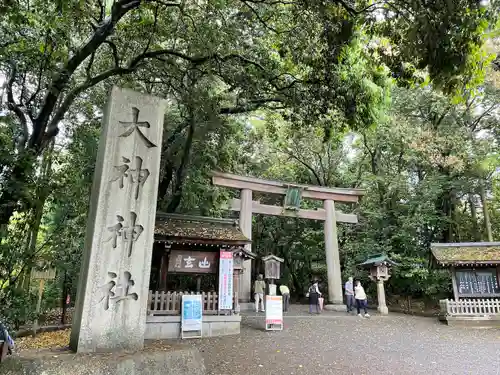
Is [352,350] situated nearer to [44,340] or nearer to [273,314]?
[273,314]

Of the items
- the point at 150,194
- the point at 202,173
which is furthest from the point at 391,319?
the point at 150,194

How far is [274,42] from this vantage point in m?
8.15

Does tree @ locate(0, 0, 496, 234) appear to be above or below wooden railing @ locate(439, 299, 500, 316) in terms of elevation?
above

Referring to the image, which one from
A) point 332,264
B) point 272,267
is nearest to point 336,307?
point 332,264

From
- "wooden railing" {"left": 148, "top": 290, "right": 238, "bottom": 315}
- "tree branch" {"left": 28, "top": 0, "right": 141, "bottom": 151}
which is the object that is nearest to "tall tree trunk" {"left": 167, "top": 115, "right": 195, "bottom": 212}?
"wooden railing" {"left": 148, "top": 290, "right": 238, "bottom": 315}

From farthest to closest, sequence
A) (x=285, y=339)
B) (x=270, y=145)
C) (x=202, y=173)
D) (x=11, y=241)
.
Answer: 1. (x=270, y=145)
2. (x=202, y=173)
3. (x=285, y=339)
4. (x=11, y=241)

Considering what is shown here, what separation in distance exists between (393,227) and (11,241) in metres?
17.2

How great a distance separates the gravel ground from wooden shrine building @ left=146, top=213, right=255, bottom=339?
0.71 m

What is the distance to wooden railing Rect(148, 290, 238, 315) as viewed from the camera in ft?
30.1

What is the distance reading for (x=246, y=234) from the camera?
584 inches

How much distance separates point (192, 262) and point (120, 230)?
19.8 ft

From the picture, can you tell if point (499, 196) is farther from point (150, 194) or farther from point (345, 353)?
point (150, 194)

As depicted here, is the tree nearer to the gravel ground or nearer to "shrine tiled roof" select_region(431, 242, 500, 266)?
the gravel ground

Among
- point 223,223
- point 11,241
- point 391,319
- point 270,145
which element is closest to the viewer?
point 11,241
